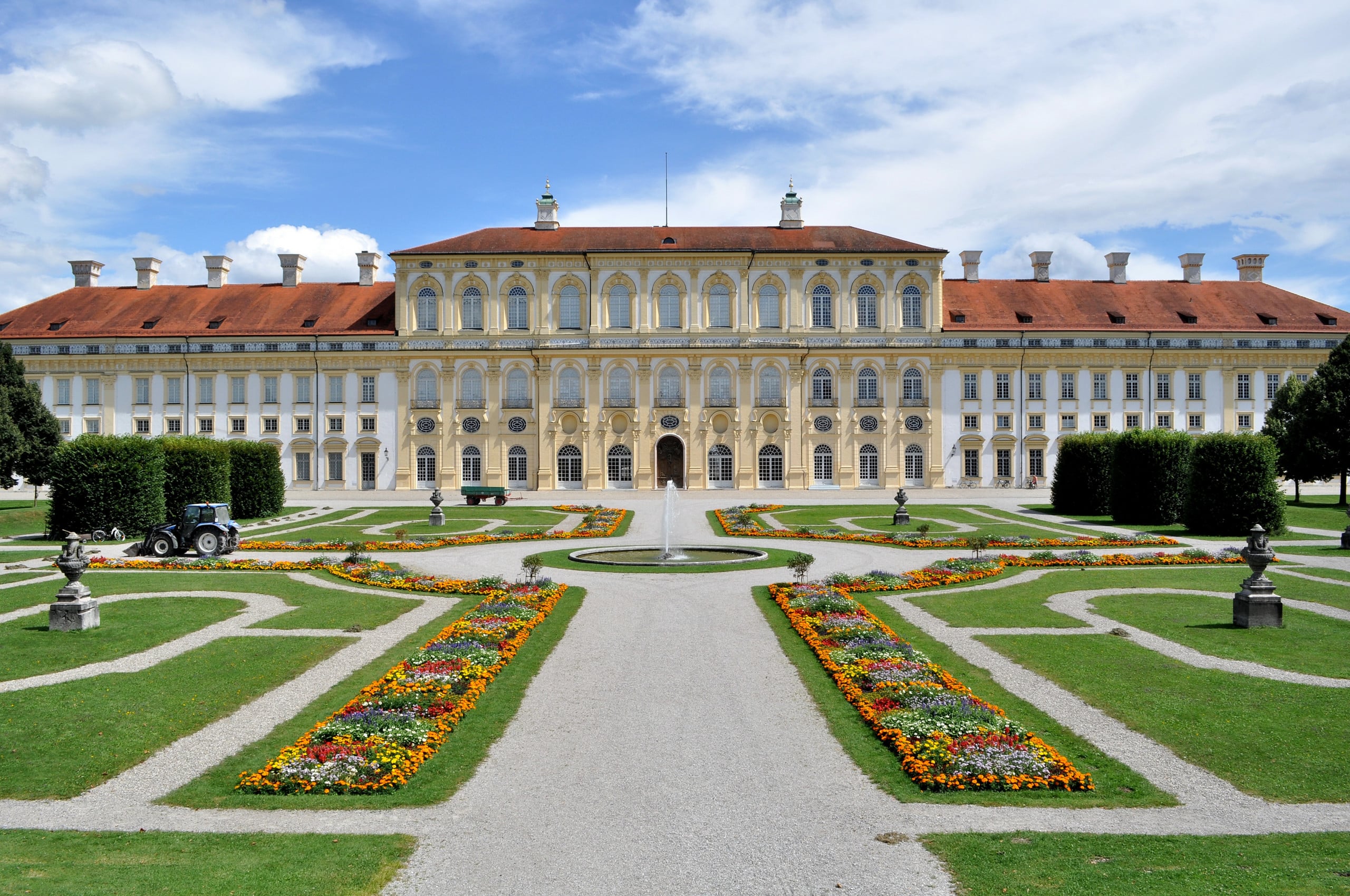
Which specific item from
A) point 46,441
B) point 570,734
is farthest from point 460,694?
point 46,441

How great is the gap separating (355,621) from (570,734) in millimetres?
8656

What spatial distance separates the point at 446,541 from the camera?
32.0m

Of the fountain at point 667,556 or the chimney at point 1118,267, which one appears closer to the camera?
the fountain at point 667,556

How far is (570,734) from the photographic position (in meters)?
11.4

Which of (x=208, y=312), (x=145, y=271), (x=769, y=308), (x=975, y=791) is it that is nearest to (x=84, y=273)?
(x=145, y=271)

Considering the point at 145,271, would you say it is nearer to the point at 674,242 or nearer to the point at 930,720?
the point at 674,242

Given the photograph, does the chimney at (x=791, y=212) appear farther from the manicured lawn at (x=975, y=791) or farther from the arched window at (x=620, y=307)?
the manicured lawn at (x=975, y=791)

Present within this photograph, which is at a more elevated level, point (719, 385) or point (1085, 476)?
point (719, 385)

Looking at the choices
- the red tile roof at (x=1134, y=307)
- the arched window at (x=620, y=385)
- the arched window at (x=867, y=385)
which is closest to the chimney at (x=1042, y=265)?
the red tile roof at (x=1134, y=307)

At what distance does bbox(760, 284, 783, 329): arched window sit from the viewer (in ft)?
217

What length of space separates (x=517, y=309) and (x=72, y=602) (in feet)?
167

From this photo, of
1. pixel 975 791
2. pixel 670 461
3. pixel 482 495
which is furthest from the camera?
pixel 670 461

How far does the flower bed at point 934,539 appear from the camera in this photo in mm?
30125

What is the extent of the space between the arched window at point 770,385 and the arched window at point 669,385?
5837 millimetres
